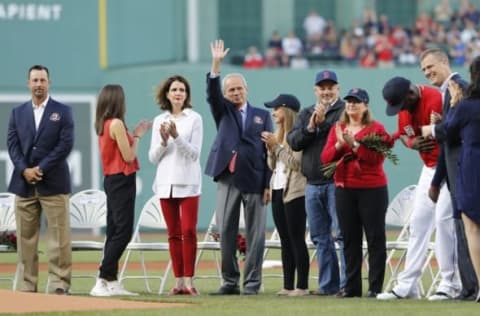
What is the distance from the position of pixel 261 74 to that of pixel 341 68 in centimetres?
161

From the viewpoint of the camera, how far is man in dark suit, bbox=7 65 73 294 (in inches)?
546

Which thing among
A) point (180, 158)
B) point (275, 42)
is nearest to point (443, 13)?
point (275, 42)

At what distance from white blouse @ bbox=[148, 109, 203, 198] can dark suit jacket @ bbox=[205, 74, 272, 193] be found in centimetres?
20

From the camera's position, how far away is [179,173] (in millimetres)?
13883

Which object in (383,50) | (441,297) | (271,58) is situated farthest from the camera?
(383,50)

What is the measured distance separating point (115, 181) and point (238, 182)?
3.75ft

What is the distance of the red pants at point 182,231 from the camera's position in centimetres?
1385

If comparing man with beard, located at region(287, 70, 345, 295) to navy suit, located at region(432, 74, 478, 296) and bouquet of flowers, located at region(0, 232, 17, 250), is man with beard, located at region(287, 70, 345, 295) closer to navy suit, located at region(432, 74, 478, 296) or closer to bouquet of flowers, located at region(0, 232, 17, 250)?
navy suit, located at region(432, 74, 478, 296)

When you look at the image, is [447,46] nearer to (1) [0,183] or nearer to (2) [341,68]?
(2) [341,68]

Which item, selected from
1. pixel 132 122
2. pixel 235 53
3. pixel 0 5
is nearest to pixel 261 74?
pixel 235 53

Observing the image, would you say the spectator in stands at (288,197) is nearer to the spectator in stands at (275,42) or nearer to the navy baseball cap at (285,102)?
the navy baseball cap at (285,102)

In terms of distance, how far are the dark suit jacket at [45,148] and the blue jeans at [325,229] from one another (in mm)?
2296

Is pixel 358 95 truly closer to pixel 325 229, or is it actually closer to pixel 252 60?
pixel 325 229

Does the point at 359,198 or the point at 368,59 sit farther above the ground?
the point at 368,59
